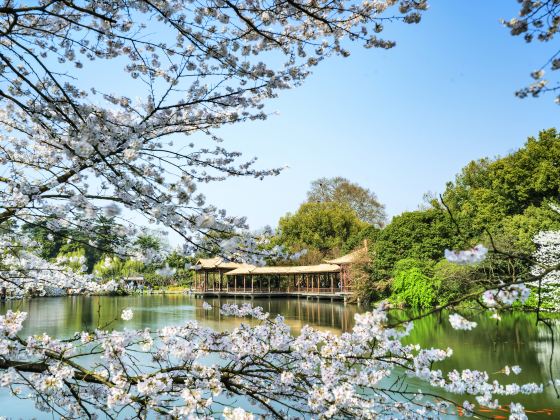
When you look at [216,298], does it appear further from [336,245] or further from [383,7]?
[383,7]

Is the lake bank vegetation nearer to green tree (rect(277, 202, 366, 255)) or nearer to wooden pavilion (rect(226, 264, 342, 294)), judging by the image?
wooden pavilion (rect(226, 264, 342, 294))

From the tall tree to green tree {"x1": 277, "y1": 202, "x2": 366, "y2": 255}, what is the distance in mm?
3030

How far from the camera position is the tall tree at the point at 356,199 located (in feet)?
110

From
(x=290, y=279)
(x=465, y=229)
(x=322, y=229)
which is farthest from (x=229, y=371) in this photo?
(x=290, y=279)

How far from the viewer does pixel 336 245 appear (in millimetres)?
29281

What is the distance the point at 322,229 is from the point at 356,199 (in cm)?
540

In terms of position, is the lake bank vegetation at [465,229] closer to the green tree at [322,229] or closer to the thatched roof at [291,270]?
the thatched roof at [291,270]

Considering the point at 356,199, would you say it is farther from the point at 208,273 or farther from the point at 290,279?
the point at 208,273

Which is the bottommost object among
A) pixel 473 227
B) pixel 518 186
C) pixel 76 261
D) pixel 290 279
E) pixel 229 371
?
pixel 290 279

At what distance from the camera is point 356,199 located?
111ft

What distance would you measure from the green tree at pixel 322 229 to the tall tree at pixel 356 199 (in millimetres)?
3030

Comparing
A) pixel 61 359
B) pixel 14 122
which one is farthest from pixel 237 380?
pixel 14 122

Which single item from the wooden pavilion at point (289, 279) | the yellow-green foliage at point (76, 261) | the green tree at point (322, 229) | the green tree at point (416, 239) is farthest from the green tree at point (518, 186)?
the yellow-green foliage at point (76, 261)

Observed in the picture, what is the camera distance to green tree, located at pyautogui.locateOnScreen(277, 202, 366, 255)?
1163 inches
